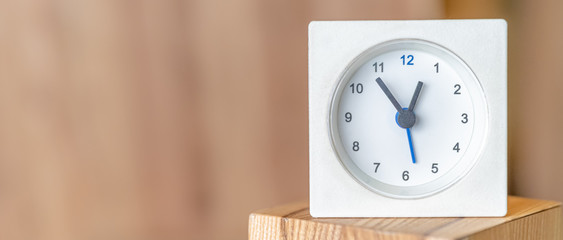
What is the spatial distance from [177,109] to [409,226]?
1.12 m

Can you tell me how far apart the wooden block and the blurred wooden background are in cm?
90

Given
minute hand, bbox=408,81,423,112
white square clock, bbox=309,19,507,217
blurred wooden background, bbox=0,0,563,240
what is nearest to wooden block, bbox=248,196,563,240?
white square clock, bbox=309,19,507,217

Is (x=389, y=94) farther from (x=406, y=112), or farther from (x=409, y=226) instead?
(x=409, y=226)

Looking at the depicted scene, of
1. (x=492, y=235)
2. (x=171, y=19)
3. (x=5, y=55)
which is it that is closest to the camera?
(x=492, y=235)

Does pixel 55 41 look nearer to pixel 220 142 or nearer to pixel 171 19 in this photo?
pixel 171 19

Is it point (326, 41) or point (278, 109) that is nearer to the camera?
point (326, 41)

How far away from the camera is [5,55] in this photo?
1.69m

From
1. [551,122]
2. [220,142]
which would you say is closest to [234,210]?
[220,142]

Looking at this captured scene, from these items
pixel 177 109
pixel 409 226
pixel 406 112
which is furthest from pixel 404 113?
pixel 177 109

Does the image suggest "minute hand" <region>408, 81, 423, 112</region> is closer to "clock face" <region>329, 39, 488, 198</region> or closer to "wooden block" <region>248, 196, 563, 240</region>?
"clock face" <region>329, 39, 488, 198</region>

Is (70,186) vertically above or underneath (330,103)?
underneath

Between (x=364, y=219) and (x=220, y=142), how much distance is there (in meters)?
1.04

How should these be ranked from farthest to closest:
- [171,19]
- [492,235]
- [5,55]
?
[171,19] → [5,55] → [492,235]

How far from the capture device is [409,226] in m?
0.84
